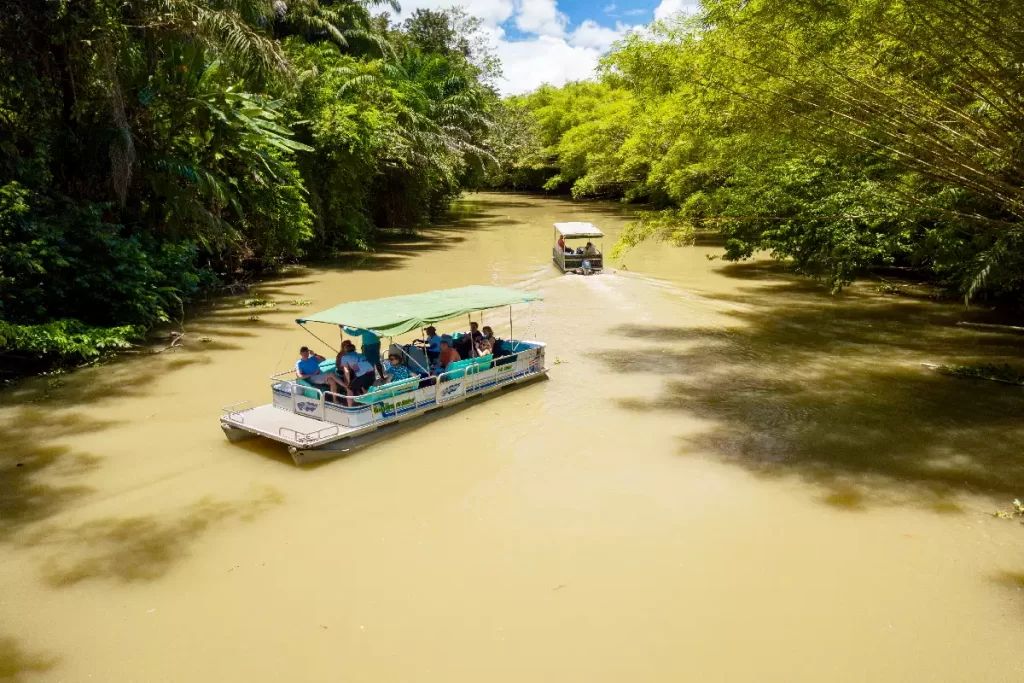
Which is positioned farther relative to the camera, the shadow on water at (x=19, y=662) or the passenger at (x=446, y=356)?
the passenger at (x=446, y=356)

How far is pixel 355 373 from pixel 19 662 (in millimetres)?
5897

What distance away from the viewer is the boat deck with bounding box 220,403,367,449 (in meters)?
10.6

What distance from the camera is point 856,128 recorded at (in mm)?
14891

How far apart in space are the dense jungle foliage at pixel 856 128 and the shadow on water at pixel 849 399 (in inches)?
68.4

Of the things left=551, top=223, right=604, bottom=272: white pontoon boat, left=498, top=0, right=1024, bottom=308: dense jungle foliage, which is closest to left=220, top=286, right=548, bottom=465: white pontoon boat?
left=498, top=0, right=1024, bottom=308: dense jungle foliage

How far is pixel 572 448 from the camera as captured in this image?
11727 millimetres

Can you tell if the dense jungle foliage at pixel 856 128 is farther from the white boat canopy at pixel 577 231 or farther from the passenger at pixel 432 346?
the passenger at pixel 432 346

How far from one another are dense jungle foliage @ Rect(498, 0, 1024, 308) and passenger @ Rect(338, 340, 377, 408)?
8.16 m

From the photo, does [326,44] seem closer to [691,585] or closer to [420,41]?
[420,41]

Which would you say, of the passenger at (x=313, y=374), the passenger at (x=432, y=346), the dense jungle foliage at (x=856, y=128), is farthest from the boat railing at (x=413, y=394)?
the dense jungle foliage at (x=856, y=128)

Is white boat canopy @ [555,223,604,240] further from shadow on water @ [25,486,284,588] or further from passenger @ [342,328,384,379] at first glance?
shadow on water @ [25,486,284,588]

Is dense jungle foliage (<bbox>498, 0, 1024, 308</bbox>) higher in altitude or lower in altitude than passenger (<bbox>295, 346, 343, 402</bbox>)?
higher

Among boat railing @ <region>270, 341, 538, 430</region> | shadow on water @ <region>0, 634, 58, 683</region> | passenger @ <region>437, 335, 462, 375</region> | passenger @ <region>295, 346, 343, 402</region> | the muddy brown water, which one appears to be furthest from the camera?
passenger @ <region>437, 335, 462, 375</region>

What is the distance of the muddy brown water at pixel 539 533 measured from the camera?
6.85 meters
